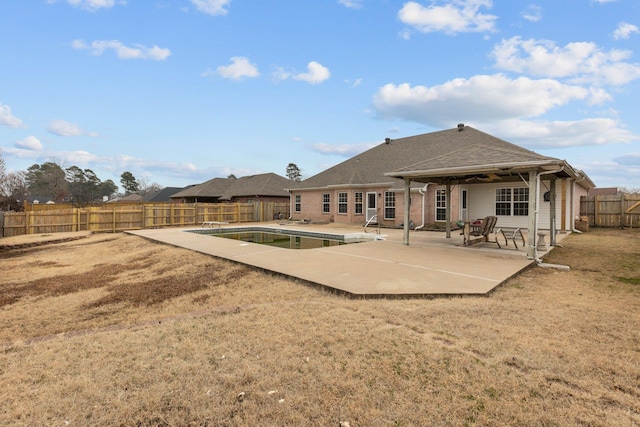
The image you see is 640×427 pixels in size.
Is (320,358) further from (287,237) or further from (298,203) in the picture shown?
(298,203)

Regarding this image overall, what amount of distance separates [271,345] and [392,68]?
1692 cm

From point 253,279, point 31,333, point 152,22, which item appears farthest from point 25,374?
point 152,22

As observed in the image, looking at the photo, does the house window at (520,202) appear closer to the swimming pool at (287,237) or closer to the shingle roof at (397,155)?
the shingle roof at (397,155)

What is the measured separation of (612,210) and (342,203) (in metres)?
15.5

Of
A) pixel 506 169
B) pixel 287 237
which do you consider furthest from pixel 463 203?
pixel 287 237

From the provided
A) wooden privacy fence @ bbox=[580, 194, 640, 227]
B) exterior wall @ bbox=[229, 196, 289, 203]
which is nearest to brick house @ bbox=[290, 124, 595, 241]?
wooden privacy fence @ bbox=[580, 194, 640, 227]

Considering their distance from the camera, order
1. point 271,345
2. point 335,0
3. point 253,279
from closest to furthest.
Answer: point 271,345 → point 253,279 → point 335,0

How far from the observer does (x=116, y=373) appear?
296cm

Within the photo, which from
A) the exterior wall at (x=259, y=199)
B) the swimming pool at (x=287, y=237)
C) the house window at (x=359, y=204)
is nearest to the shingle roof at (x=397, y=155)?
the house window at (x=359, y=204)

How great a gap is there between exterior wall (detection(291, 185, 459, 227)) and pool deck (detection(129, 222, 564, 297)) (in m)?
6.91

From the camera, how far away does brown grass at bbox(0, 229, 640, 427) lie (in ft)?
7.73

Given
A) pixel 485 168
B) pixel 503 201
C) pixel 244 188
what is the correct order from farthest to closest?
pixel 244 188 < pixel 503 201 < pixel 485 168

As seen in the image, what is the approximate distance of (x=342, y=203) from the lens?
73.4 feet

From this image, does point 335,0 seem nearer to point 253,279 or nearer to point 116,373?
point 253,279
